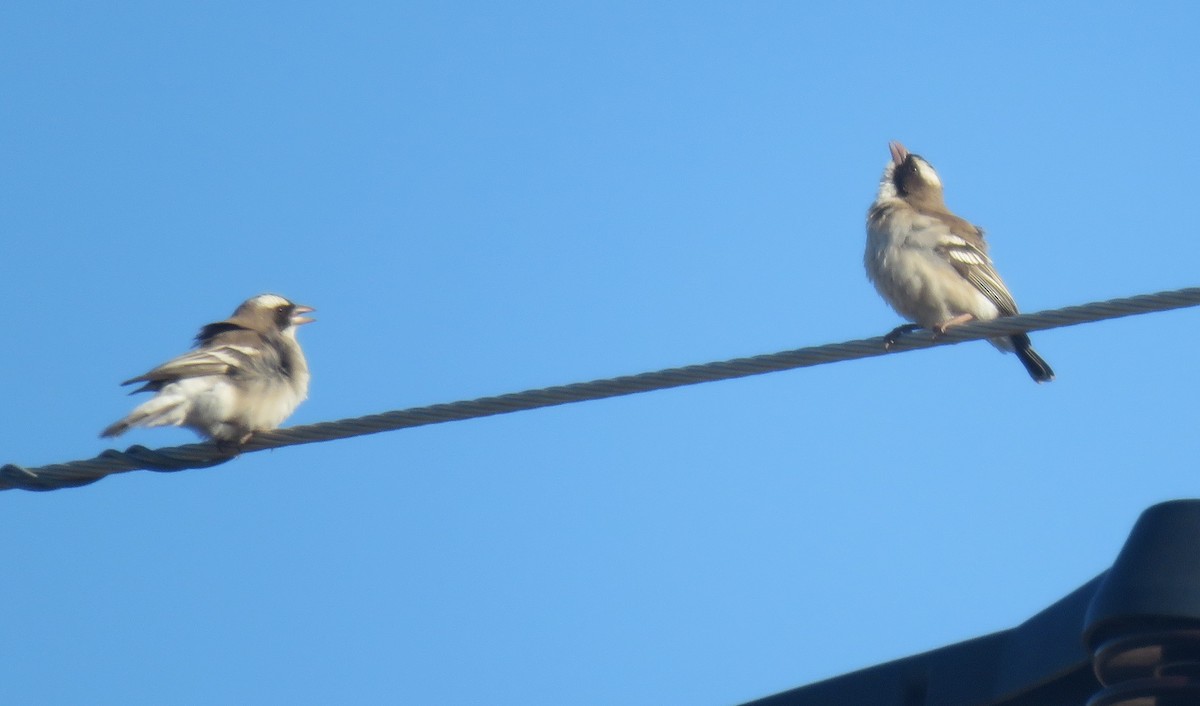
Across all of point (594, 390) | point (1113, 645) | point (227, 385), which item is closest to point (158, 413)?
point (227, 385)

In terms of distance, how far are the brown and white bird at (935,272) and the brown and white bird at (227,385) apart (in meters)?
3.93

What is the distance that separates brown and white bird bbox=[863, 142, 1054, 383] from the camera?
10117 millimetres

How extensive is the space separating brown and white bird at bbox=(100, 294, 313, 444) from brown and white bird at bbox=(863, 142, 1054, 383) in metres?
3.93

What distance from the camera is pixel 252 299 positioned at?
34.5 ft

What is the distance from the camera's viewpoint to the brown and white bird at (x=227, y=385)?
8.49 meters

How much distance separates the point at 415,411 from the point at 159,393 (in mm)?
3021

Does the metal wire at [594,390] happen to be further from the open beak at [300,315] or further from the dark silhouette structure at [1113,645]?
the open beak at [300,315]

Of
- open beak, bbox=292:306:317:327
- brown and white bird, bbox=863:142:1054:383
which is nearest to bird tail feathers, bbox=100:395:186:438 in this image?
open beak, bbox=292:306:317:327

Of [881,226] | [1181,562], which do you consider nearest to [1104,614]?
A: [1181,562]

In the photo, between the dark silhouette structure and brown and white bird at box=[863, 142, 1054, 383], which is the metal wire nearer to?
the dark silhouette structure

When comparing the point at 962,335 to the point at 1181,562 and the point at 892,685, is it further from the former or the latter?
the point at 1181,562

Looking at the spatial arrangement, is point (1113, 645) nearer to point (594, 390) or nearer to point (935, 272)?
point (594, 390)

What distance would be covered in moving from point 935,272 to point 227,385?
4.68 m

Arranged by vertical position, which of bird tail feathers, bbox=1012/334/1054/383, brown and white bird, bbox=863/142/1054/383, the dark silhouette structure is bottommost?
the dark silhouette structure
